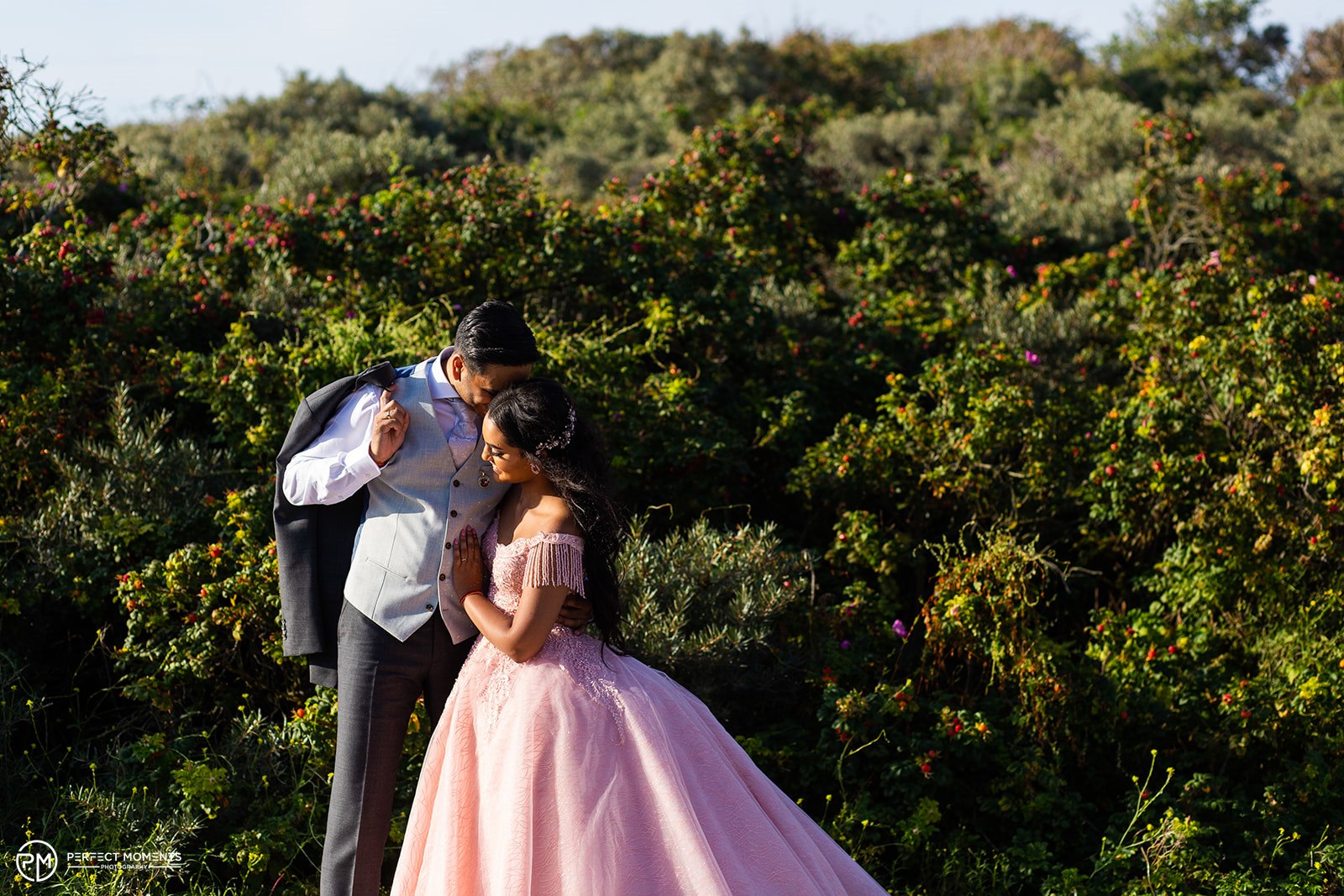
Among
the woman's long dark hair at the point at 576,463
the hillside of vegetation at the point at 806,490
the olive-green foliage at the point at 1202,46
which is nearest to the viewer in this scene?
the woman's long dark hair at the point at 576,463

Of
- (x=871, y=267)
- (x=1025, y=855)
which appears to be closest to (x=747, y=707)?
(x=1025, y=855)

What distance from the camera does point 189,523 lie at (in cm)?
441

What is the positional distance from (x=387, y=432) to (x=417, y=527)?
0.25m

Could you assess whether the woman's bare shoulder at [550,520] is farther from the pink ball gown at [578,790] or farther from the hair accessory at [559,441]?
the hair accessory at [559,441]

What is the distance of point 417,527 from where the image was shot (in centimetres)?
290

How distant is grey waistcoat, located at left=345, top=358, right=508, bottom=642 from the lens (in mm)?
2875

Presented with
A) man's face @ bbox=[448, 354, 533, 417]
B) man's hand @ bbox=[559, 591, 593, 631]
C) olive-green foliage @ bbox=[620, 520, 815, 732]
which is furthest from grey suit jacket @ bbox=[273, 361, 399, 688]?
olive-green foliage @ bbox=[620, 520, 815, 732]

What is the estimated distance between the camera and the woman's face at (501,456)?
2.81 metres

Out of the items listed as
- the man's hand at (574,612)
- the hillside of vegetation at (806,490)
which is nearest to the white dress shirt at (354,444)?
the man's hand at (574,612)

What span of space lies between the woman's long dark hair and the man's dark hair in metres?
0.08

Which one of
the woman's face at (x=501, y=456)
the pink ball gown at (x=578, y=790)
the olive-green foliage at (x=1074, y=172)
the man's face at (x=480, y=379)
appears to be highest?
the olive-green foliage at (x=1074, y=172)

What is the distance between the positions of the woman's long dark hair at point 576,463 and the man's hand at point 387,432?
0.73ft

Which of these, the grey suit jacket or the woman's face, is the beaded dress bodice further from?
the grey suit jacket

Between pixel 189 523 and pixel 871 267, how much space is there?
13.3 feet
